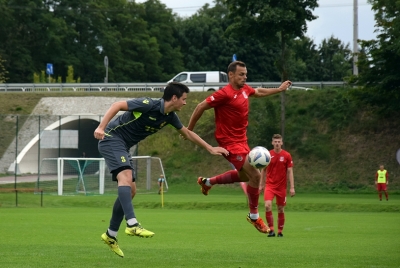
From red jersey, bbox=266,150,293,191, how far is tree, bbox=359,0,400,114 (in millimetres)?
23785

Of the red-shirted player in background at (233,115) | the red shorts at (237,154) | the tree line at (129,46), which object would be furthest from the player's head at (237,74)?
the tree line at (129,46)

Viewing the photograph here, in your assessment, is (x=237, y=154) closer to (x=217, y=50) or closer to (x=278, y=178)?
(x=278, y=178)

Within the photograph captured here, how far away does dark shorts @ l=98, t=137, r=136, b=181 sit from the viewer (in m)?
12.2

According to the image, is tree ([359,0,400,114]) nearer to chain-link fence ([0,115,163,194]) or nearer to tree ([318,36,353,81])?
chain-link fence ([0,115,163,194])

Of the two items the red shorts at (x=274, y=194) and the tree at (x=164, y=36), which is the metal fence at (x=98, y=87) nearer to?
the tree at (x=164, y=36)

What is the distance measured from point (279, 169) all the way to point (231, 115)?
18.0 ft

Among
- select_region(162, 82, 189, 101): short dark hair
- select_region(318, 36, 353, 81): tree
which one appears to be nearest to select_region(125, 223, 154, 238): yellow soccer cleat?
select_region(162, 82, 189, 101): short dark hair

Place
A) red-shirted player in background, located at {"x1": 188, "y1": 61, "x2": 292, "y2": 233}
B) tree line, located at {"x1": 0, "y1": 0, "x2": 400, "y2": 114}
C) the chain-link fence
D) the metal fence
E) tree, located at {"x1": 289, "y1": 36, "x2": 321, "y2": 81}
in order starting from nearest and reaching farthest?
red-shirted player in background, located at {"x1": 188, "y1": 61, "x2": 292, "y2": 233} → the chain-link fence → the metal fence → tree line, located at {"x1": 0, "y1": 0, "x2": 400, "y2": 114} → tree, located at {"x1": 289, "y1": 36, "x2": 321, "y2": 81}

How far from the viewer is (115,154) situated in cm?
1228

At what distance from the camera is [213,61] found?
9162 centimetres

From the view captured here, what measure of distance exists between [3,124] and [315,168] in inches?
738

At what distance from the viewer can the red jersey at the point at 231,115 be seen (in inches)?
559

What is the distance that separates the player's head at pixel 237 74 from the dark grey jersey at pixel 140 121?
2.04 meters

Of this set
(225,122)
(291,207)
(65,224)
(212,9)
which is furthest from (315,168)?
(212,9)
